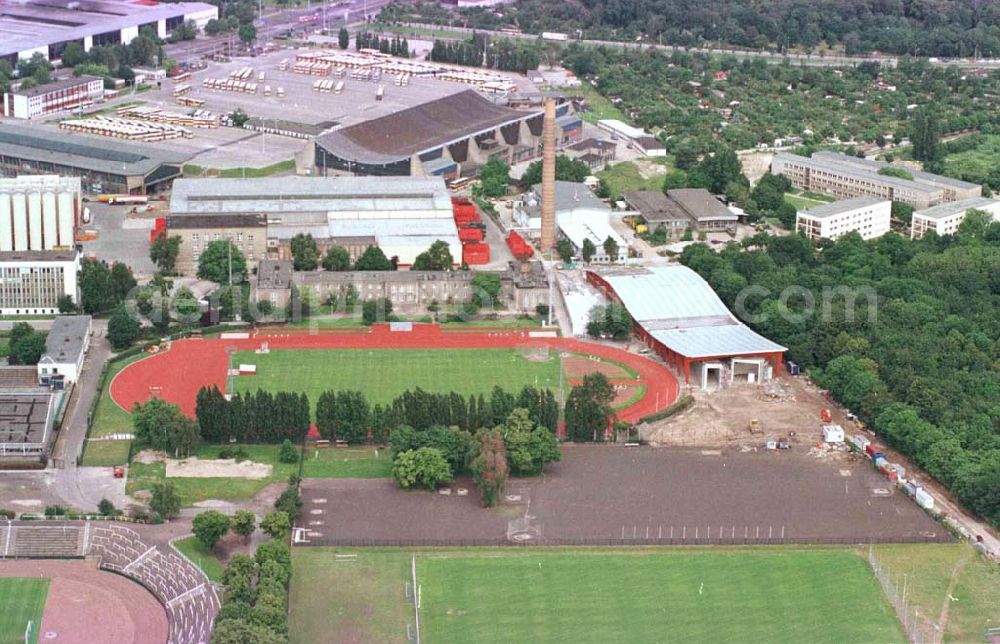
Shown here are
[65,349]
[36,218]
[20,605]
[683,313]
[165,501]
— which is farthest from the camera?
[36,218]

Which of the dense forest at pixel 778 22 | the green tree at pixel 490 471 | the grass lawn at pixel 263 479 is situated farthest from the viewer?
the dense forest at pixel 778 22

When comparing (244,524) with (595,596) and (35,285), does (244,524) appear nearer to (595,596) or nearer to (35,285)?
(595,596)

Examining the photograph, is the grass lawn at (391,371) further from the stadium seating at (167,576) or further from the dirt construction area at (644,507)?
the stadium seating at (167,576)

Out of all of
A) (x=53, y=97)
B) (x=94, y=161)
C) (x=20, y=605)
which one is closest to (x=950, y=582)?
(x=20, y=605)

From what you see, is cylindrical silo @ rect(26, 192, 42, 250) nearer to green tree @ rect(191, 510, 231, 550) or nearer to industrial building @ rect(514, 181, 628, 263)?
industrial building @ rect(514, 181, 628, 263)

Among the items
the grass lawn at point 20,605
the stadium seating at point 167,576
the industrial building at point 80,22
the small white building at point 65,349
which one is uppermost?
the industrial building at point 80,22

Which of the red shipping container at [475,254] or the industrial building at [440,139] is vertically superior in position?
the industrial building at [440,139]

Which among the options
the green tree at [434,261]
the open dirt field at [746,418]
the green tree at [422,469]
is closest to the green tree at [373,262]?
the green tree at [434,261]
